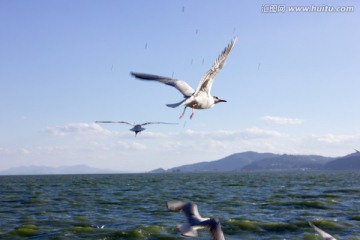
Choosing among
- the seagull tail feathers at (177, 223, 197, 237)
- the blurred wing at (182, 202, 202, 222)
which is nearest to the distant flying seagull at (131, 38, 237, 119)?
the blurred wing at (182, 202, 202, 222)

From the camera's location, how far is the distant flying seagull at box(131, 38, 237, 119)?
999 centimetres

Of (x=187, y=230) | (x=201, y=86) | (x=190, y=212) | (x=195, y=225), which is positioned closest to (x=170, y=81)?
(x=201, y=86)

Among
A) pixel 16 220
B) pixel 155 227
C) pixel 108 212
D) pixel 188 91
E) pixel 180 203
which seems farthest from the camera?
pixel 108 212

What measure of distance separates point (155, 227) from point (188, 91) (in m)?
10.4

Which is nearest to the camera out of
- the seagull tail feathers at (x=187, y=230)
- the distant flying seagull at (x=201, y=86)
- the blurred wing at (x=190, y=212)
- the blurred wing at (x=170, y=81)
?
the seagull tail feathers at (x=187, y=230)

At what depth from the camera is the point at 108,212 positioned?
2533cm

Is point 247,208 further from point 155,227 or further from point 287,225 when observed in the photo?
point 155,227

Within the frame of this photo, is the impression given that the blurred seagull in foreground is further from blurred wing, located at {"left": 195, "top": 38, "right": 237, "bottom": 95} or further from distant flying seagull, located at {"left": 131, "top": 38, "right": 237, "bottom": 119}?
blurred wing, located at {"left": 195, "top": 38, "right": 237, "bottom": 95}

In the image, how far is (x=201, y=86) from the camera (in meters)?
10.7

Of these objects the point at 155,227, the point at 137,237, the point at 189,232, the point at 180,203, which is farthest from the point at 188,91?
the point at 155,227

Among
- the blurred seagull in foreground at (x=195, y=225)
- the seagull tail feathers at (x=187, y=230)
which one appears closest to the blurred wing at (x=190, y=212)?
the blurred seagull in foreground at (x=195, y=225)

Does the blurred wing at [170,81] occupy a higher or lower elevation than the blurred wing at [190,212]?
higher

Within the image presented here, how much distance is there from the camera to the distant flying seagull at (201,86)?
9.99 m

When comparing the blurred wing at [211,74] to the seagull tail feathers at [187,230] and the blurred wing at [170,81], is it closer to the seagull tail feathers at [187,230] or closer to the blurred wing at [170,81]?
the blurred wing at [170,81]
